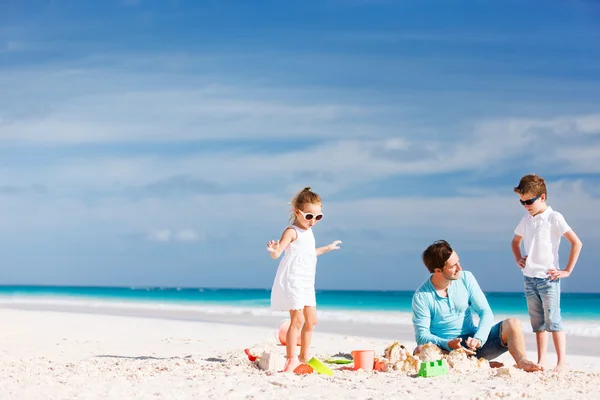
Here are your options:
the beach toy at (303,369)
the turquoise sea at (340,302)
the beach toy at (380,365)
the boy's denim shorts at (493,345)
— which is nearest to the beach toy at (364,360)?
the beach toy at (380,365)

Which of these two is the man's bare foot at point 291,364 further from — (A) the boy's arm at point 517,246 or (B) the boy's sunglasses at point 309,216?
(A) the boy's arm at point 517,246

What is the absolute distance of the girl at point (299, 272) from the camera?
23.6 feet

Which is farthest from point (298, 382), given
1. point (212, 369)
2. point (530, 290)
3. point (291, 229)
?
A: point (530, 290)

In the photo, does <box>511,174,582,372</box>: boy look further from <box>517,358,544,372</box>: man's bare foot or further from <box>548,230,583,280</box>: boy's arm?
<box>517,358,544,372</box>: man's bare foot

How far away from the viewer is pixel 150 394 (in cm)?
576

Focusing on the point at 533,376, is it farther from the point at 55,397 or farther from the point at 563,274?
the point at 55,397

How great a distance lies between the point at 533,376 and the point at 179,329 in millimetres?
8372

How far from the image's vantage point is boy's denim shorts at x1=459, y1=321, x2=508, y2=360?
277 inches

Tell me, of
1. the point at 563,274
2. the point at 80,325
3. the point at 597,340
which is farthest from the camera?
the point at 80,325

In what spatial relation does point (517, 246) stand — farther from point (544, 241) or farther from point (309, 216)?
point (309, 216)

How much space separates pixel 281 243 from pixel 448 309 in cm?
170

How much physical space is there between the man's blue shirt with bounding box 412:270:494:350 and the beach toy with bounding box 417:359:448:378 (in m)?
0.36

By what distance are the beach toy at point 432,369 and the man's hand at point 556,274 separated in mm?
1584

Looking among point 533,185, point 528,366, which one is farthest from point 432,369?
point 533,185
